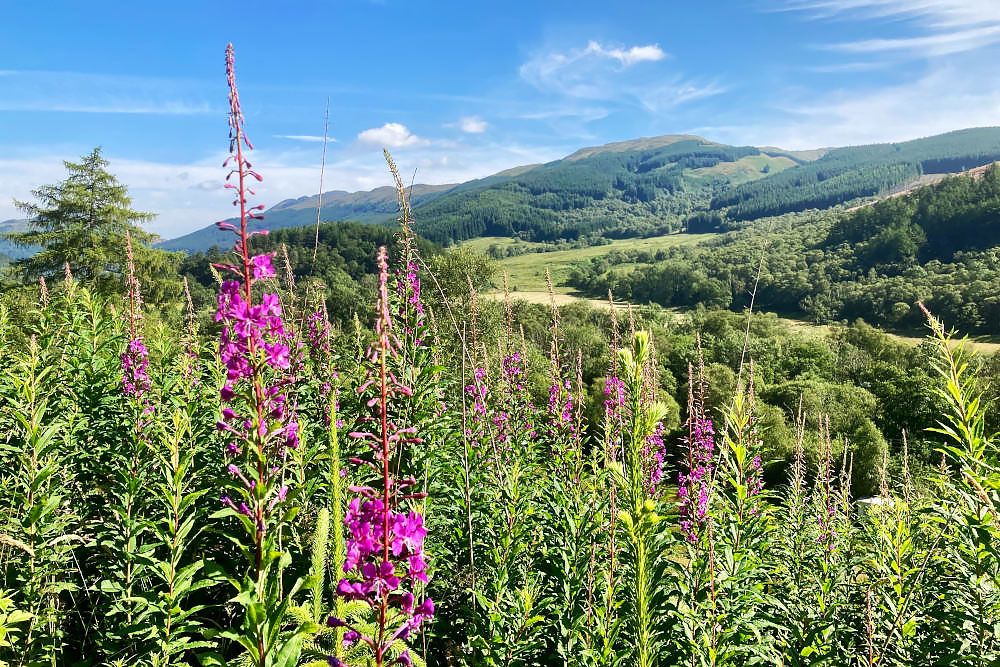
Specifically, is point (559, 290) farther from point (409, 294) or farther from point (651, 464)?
point (651, 464)

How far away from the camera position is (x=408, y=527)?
1.82m

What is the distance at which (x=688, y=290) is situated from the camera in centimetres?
8962

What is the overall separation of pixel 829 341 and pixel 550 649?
4827 cm

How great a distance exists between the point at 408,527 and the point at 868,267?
109008 mm

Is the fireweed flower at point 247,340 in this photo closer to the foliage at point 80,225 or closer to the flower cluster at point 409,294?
the flower cluster at point 409,294

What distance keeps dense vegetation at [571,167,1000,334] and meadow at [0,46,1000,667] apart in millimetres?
76120

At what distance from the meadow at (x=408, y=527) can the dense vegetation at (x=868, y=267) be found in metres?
76.1

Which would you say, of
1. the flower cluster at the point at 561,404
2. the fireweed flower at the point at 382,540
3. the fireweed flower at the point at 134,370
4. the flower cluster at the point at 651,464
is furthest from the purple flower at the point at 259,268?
the flower cluster at the point at 561,404

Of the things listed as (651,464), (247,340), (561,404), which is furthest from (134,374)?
(561,404)

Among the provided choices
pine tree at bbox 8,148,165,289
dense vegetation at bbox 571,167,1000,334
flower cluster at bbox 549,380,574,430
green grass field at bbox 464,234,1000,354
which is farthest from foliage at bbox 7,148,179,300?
dense vegetation at bbox 571,167,1000,334

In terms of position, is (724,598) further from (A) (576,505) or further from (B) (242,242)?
(B) (242,242)

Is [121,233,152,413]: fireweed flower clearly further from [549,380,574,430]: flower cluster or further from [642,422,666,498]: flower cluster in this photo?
[549,380,574,430]: flower cluster

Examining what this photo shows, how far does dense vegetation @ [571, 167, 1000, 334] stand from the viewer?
72.4 meters

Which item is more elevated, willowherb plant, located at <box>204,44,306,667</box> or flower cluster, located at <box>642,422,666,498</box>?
willowherb plant, located at <box>204,44,306,667</box>
